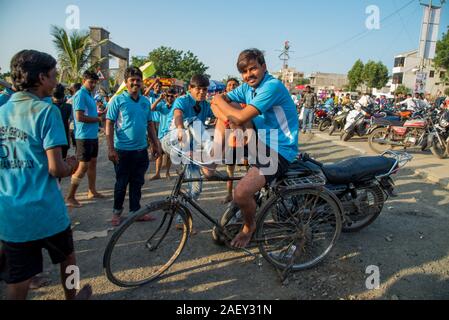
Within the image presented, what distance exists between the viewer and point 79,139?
4508mm

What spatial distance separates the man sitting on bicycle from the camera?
8.55ft

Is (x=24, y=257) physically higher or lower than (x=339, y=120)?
lower

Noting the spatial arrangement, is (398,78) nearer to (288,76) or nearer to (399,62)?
(399,62)

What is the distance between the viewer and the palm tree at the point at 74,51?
1507cm

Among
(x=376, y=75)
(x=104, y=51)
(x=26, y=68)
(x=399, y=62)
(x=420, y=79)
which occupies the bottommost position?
(x=26, y=68)

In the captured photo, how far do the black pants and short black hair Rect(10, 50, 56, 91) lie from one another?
6.27ft

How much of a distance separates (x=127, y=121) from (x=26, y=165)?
1921 millimetres

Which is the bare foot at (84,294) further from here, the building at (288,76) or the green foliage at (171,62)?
the green foliage at (171,62)

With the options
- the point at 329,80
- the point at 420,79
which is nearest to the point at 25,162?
the point at 420,79

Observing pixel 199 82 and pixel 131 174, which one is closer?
pixel 131 174

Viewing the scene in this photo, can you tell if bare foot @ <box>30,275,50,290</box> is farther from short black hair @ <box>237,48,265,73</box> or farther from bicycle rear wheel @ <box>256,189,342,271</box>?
short black hair @ <box>237,48,265,73</box>

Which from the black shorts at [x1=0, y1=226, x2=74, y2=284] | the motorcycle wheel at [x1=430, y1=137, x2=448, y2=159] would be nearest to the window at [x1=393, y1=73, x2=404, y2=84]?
the motorcycle wheel at [x1=430, y1=137, x2=448, y2=159]
